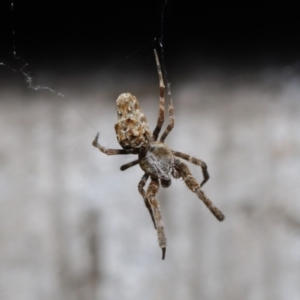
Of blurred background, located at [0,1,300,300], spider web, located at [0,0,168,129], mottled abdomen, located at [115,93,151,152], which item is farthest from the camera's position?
blurred background, located at [0,1,300,300]

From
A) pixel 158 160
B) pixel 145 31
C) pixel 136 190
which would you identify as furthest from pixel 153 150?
pixel 136 190

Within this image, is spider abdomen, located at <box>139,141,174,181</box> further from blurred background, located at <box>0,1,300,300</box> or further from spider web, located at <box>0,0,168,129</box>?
blurred background, located at <box>0,1,300,300</box>

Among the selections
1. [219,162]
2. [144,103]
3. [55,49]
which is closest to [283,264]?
[219,162]

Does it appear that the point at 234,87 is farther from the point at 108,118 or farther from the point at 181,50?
the point at 108,118

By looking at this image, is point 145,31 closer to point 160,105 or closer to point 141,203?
point 160,105

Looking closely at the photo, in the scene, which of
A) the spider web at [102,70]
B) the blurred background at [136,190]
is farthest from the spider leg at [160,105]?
the blurred background at [136,190]

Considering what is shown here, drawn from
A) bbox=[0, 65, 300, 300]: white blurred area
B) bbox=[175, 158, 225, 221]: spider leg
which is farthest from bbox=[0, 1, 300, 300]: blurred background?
Result: bbox=[175, 158, 225, 221]: spider leg
